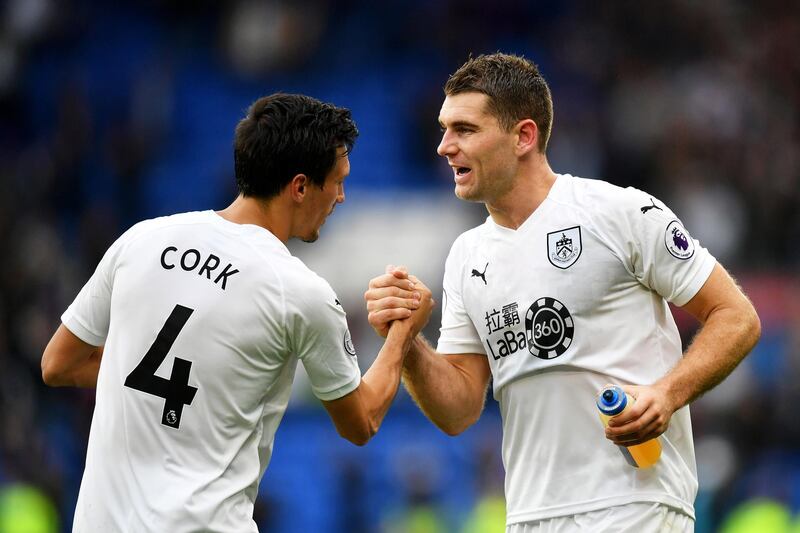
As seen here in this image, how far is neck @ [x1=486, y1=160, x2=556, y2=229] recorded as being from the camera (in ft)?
17.7

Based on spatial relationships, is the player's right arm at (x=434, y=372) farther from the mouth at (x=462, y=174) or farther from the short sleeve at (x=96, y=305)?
the short sleeve at (x=96, y=305)

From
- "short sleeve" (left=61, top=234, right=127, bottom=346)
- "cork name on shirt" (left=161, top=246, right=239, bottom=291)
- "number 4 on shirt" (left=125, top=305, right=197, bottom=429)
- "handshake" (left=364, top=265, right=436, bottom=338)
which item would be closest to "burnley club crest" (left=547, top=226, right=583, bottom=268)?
"handshake" (left=364, top=265, right=436, bottom=338)

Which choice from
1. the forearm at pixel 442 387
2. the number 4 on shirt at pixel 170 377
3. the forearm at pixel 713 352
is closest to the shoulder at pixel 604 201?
the forearm at pixel 713 352

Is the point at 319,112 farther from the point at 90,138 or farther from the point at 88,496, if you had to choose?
the point at 90,138

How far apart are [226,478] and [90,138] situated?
12361mm

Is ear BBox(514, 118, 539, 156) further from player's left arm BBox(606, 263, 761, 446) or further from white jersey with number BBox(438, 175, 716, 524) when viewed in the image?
player's left arm BBox(606, 263, 761, 446)

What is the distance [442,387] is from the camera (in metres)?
5.45

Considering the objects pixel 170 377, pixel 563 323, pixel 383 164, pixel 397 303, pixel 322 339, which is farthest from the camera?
pixel 383 164

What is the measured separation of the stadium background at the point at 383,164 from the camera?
11820 mm

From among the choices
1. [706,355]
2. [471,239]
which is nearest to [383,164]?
[471,239]

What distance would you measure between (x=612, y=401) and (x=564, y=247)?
810 mm

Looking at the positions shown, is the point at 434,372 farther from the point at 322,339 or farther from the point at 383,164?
the point at 383,164

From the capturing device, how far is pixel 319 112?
481 cm

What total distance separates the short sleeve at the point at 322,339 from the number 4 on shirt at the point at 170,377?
381mm
